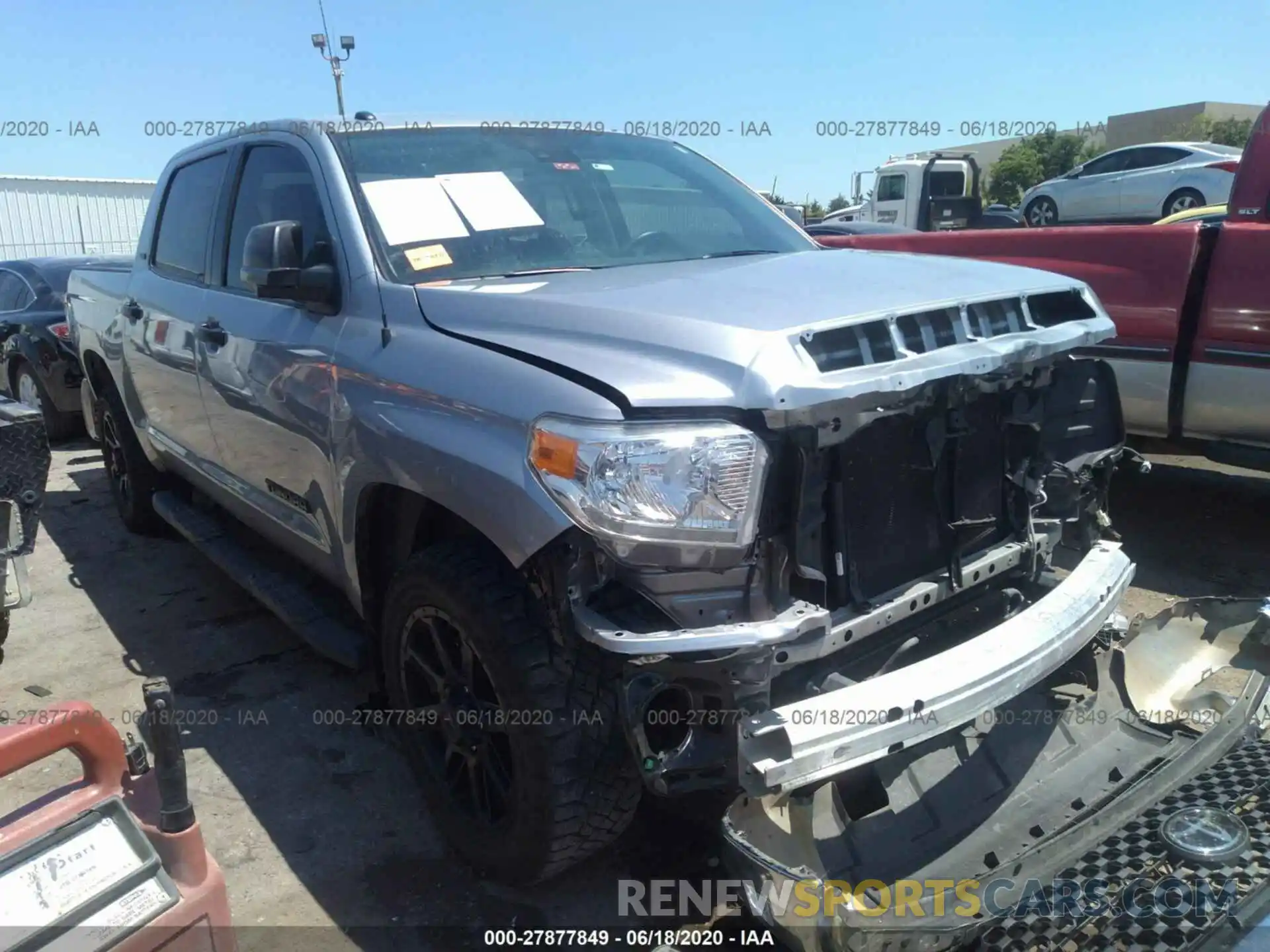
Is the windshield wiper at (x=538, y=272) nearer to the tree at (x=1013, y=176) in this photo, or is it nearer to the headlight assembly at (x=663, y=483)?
the headlight assembly at (x=663, y=483)

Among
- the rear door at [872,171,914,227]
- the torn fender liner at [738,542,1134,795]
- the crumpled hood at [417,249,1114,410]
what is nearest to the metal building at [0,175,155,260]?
the rear door at [872,171,914,227]

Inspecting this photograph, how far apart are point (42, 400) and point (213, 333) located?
219 inches

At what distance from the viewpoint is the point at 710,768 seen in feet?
7.00

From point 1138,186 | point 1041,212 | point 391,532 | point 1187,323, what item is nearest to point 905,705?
point 391,532

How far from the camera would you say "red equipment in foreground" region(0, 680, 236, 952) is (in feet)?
5.78

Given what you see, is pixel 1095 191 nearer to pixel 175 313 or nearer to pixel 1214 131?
pixel 175 313

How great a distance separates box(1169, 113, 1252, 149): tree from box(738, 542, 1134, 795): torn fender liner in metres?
39.9

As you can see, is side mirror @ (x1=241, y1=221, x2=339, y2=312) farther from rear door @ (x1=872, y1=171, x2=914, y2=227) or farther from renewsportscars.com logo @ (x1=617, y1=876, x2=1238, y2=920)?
rear door @ (x1=872, y1=171, x2=914, y2=227)

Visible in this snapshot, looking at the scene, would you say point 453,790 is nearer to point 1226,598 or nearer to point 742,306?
point 742,306

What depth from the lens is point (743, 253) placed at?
135 inches

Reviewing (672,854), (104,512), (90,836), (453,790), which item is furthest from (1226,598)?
(104,512)

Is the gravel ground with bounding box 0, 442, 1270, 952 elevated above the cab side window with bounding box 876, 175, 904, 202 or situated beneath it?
situated beneath

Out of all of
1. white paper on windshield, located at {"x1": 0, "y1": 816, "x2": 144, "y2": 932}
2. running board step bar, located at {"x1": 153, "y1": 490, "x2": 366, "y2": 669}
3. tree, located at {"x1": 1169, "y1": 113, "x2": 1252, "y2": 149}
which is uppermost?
tree, located at {"x1": 1169, "y1": 113, "x2": 1252, "y2": 149}

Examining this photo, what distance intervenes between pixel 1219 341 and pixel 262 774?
14.5 feet
